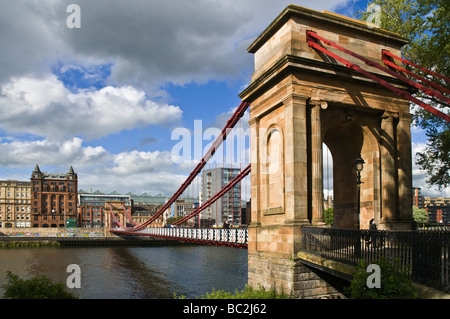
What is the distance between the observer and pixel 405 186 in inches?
733

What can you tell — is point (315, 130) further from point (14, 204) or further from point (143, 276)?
point (14, 204)

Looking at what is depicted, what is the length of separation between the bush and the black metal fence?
353mm

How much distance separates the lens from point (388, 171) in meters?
18.6

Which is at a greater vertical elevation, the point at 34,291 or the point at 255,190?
the point at 255,190

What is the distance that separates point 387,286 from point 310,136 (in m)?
8.87

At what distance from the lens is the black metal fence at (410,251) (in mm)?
9070

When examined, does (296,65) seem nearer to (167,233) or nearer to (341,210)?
(341,210)

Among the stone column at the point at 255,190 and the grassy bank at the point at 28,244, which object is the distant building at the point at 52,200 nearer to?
the grassy bank at the point at 28,244

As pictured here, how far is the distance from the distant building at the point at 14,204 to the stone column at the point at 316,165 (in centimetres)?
12684

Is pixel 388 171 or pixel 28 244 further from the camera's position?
pixel 28 244

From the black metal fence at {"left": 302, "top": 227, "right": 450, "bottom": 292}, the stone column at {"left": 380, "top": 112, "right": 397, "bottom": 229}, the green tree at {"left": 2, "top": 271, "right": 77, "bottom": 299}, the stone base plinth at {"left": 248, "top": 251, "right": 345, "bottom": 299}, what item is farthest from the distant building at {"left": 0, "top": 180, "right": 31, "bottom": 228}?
the black metal fence at {"left": 302, "top": 227, "right": 450, "bottom": 292}

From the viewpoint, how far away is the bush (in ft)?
29.2

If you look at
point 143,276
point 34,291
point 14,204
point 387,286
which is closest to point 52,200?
point 14,204

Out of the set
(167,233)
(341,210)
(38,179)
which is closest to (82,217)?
(38,179)
